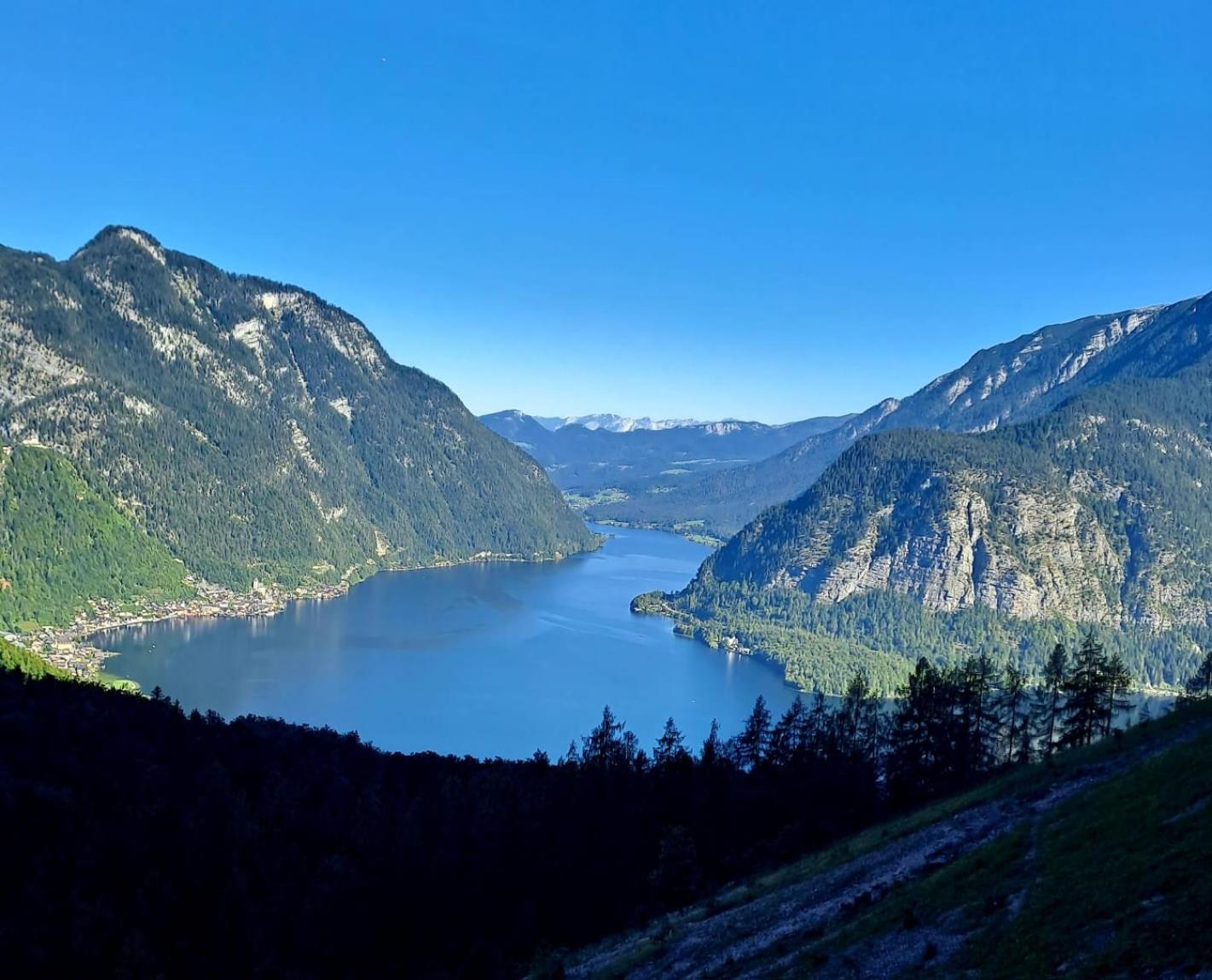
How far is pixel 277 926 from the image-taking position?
57469 millimetres

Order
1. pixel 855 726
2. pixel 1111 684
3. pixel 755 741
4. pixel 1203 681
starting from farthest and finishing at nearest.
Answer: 1. pixel 855 726
2. pixel 755 741
3. pixel 1203 681
4. pixel 1111 684

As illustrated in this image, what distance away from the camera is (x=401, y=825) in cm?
7362

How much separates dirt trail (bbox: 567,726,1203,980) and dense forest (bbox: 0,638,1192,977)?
1175cm

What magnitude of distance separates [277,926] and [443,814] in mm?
23147

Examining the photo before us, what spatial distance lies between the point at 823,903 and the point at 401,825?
141 ft

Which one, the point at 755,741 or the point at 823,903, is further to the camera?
the point at 755,741

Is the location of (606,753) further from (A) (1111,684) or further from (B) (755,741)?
(A) (1111,684)

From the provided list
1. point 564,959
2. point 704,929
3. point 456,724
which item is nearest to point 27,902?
point 564,959

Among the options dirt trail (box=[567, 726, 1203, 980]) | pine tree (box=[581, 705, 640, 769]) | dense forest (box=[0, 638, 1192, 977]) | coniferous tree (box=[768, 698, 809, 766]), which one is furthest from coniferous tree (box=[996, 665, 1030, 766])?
pine tree (box=[581, 705, 640, 769])

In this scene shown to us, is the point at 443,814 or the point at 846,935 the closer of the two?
the point at 846,935

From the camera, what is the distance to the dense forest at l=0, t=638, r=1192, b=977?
181 ft

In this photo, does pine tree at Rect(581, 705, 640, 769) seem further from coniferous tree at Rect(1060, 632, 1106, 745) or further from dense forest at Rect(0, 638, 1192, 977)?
coniferous tree at Rect(1060, 632, 1106, 745)

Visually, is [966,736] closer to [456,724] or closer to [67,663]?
[456,724]

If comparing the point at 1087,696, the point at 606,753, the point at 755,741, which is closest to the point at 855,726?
the point at 755,741
